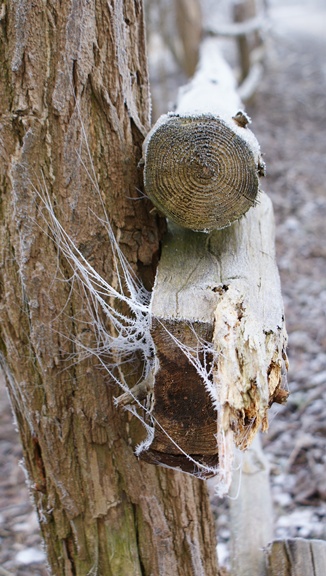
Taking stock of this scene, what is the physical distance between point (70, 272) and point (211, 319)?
1.38 ft

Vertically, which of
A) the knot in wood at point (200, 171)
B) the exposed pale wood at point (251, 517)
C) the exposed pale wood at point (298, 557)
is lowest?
the exposed pale wood at point (298, 557)

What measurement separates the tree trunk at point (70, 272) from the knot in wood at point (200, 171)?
16 cm

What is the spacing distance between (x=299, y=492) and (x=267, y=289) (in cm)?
185

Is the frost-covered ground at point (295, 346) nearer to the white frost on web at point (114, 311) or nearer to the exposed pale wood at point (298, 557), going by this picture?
the white frost on web at point (114, 311)

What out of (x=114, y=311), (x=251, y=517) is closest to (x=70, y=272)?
(x=114, y=311)

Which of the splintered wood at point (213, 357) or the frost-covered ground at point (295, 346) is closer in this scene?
the splintered wood at point (213, 357)

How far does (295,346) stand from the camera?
4.08 m

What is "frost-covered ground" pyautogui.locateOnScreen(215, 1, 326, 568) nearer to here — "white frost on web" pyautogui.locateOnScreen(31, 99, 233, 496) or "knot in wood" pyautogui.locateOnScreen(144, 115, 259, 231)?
"white frost on web" pyautogui.locateOnScreen(31, 99, 233, 496)

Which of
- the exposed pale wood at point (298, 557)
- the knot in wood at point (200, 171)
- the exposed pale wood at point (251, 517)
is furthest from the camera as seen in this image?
the exposed pale wood at point (251, 517)

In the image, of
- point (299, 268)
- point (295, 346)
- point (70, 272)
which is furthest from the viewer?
point (299, 268)

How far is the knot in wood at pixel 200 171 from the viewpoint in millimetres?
1299

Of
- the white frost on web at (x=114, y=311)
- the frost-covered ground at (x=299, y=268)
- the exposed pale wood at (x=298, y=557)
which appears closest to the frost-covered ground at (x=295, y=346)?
the frost-covered ground at (x=299, y=268)

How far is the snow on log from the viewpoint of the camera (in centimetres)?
117

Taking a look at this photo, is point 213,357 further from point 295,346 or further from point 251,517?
point 295,346
